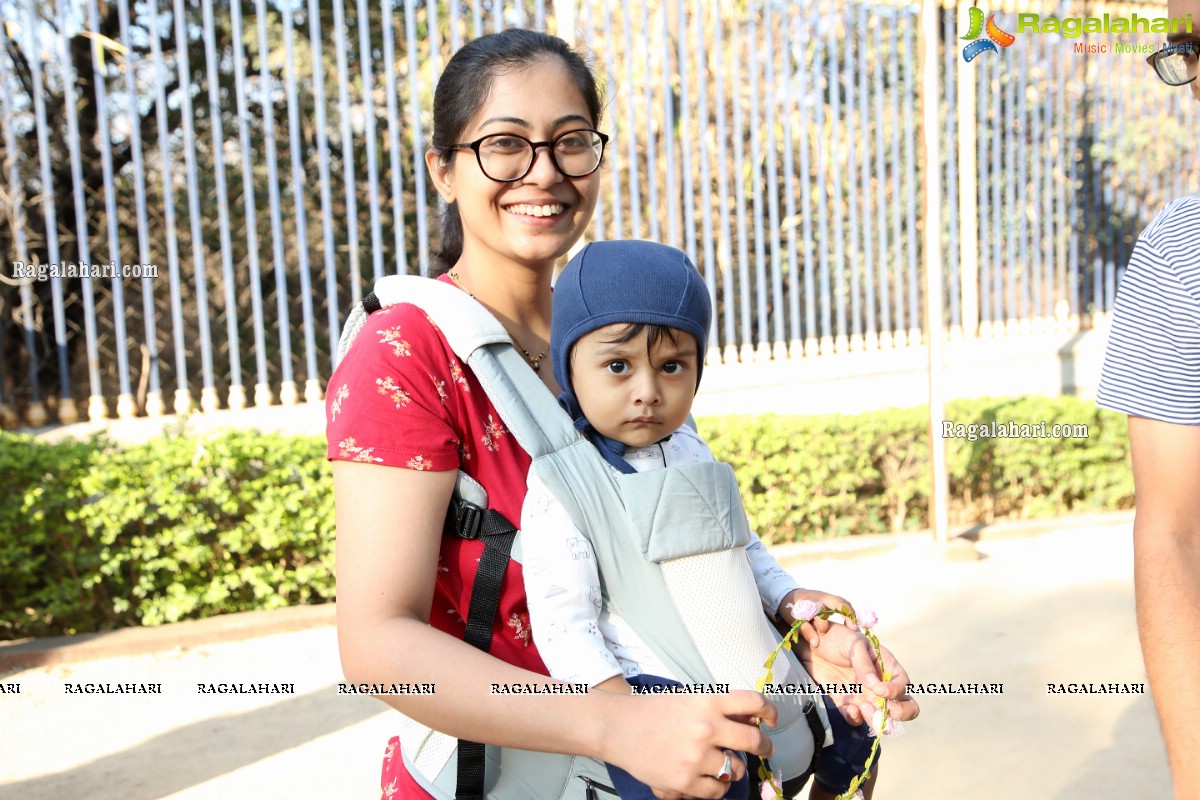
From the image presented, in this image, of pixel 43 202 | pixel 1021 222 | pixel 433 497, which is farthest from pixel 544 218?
pixel 1021 222

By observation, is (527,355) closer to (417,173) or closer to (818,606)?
(818,606)

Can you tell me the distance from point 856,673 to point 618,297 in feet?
2.11

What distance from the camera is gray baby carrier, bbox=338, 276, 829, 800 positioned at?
1.38 meters

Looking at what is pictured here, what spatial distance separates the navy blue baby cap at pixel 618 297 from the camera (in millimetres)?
1558

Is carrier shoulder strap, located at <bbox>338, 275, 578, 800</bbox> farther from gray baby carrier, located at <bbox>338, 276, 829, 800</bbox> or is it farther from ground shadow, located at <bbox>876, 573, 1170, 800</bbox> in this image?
ground shadow, located at <bbox>876, 573, 1170, 800</bbox>

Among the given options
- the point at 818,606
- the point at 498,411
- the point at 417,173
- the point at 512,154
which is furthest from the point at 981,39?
the point at 498,411

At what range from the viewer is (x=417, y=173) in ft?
20.2

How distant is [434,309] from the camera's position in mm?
1460

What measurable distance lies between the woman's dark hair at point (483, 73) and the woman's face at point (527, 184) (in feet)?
0.05

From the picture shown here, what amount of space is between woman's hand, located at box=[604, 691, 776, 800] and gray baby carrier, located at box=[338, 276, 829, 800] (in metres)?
0.12

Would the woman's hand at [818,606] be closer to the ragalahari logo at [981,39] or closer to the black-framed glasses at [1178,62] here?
the black-framed glasses at [1178,62]

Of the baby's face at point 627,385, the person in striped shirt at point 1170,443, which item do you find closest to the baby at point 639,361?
the baby's face at point 627,385

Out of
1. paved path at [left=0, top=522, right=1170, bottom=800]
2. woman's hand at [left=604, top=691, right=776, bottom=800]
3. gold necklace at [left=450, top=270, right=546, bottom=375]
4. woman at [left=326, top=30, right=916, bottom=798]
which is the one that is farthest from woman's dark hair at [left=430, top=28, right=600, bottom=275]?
paved path at [left=0, top=522, right=1170, bottom=800]

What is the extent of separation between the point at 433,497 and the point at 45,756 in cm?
337
